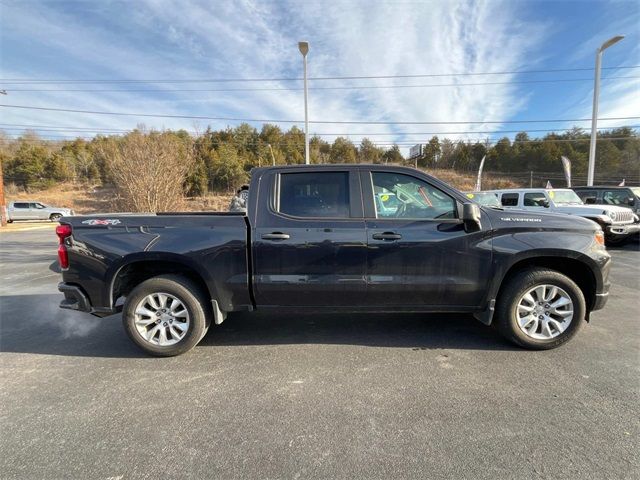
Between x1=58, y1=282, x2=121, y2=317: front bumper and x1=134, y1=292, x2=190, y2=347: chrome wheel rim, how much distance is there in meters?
0.38

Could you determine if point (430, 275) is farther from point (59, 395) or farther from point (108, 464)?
point (59, 395)

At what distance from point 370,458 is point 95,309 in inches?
121

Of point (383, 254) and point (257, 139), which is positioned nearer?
point (383, 254)

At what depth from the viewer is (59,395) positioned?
2.89m

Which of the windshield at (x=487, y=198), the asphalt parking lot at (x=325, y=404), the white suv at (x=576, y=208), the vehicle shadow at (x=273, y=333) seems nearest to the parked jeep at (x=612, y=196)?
the white suv at (x=576, y=208)

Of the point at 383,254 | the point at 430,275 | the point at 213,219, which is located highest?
the point at 213,219

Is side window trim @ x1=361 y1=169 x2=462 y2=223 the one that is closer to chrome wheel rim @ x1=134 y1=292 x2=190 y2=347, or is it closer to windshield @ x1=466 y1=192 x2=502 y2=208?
chrome wheel rim @ x1=134 y1=292 x2=190 y2=347

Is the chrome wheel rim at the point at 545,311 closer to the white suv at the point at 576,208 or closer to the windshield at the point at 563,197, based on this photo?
the white suv at the point at 576,208

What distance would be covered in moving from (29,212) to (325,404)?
32280 mm

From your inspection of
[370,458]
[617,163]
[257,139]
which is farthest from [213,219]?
[617,163]

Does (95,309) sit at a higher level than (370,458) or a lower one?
higher

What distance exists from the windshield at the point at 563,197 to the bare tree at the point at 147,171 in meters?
17.7

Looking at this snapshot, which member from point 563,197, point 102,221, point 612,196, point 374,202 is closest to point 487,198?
point 563,197

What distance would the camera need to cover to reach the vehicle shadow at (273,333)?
3.77 meters
